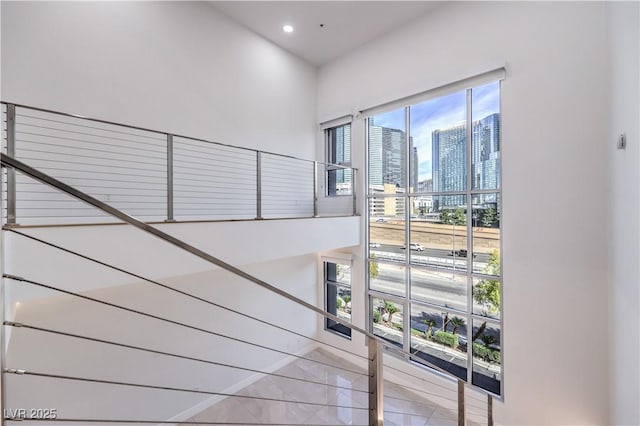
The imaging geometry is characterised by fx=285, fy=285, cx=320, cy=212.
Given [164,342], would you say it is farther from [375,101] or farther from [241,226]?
[375,101]

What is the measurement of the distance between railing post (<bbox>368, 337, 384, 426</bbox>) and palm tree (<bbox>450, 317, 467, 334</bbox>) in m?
2.98

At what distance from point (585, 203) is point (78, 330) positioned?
578 cm

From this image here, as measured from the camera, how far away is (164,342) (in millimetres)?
3842

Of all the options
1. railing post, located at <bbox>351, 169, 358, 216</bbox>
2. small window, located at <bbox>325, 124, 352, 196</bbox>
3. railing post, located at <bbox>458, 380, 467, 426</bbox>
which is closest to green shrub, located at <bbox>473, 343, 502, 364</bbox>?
railing post, located at <bbox>458, 380, 467, 426</bbox>

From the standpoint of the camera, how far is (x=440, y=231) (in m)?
4.33

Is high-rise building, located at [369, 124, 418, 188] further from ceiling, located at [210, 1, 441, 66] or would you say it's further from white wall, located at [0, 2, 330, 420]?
ceiling, located at [210, 1, 441, 66]

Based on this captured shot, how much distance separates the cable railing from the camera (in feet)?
9.39

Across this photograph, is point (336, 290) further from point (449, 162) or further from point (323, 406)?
point (449, 162)

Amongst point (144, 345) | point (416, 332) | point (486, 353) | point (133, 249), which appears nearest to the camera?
point (133, 249)

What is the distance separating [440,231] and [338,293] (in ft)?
8.12

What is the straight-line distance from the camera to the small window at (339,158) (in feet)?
18.2

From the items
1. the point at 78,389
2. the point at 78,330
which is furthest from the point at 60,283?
the point at 78,389

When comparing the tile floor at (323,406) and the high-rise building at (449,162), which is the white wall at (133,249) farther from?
the high-rise building at (449,162)

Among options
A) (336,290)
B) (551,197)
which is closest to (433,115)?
(551,197)
